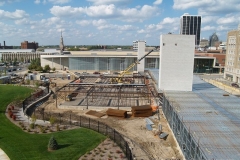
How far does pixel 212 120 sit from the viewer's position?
1761cm

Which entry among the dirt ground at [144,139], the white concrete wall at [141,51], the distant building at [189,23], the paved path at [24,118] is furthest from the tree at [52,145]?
the distant building at [189,23]

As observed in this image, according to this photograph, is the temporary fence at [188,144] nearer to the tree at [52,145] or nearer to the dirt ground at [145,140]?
the dirt ground at [145,140]

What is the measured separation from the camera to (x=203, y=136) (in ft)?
47.5

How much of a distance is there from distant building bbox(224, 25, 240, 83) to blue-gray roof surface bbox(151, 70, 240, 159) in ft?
106

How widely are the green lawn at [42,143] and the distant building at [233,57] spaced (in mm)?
46975

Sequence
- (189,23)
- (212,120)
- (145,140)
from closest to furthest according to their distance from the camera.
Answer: (212,120), (145,140), (189,23)

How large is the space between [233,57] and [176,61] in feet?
116

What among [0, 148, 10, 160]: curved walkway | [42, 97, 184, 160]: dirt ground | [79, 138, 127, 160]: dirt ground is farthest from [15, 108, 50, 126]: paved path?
[79, 138, 127, 160]: dirt ground

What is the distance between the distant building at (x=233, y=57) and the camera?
56.0m

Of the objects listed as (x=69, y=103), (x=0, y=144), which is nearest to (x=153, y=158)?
(x=0, y=144)

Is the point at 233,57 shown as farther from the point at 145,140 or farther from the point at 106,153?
the point at 106,153

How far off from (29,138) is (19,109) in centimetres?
1049

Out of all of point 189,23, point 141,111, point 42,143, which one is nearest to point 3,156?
point 42,143

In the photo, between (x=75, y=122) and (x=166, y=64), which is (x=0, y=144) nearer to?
(x=75, y=122)
